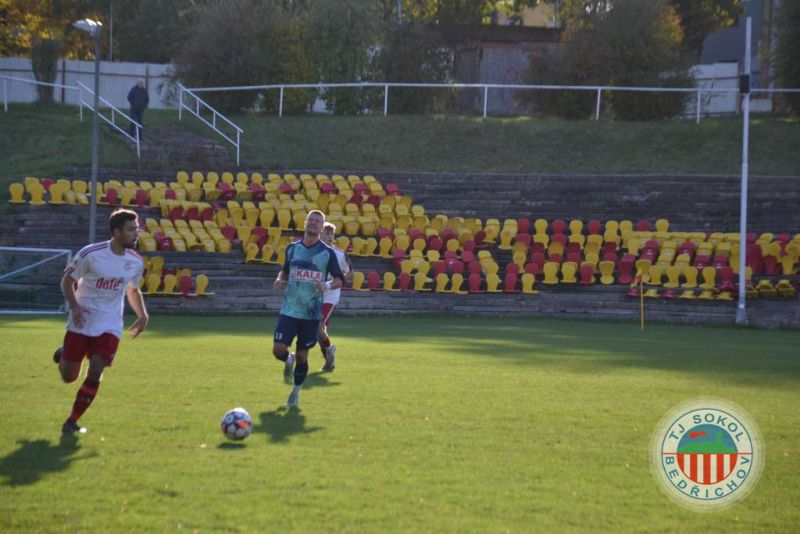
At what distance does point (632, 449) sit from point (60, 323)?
14727mm

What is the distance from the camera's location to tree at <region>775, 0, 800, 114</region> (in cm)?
3756

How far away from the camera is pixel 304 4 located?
4594 centimetres

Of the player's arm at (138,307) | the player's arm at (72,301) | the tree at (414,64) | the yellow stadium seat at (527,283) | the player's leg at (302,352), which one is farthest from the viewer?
the tree at (414,64)

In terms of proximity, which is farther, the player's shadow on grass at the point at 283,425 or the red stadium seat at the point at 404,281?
the red stadium seat at the point at 404,281

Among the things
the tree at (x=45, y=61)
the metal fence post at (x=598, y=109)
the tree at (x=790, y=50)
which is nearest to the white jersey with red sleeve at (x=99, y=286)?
the metal fence post at (x=598, y=109)

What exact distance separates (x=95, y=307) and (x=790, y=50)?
34200 mm

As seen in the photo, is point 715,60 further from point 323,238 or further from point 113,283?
point 113,283

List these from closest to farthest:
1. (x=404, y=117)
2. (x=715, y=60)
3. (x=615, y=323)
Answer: (x=615, y=323) → (x=404, y=117) → (x=715, y=60)

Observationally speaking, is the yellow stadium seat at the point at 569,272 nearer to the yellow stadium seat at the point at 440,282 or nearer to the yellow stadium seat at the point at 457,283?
the yellow stadium seat at the point at 457,283

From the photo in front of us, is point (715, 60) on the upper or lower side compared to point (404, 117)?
upper

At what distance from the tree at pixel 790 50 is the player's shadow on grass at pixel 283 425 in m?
32.3

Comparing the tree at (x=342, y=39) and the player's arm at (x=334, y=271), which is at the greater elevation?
the tree at (x=342, y=39)

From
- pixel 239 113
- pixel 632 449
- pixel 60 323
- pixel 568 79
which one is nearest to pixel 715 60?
pixel 568 79

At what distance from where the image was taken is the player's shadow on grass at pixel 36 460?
23.6ft
